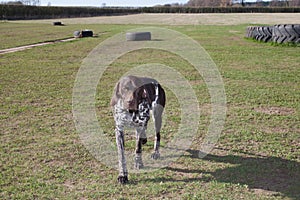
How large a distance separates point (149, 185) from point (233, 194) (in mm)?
1164

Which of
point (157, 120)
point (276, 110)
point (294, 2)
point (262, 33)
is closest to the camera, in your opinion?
point (157, 120)

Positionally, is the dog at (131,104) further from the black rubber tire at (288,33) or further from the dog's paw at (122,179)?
the black rubber tire at (288,33)

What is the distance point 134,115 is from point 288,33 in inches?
773

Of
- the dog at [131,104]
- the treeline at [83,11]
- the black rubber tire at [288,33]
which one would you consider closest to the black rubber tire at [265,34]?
the black rubber tire at [288,33]

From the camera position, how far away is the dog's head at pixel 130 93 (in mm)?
4682

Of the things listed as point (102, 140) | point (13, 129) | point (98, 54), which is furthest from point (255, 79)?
point (98, 54)

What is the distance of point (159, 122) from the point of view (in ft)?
20.0

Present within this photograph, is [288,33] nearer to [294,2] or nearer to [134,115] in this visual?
[134,115]

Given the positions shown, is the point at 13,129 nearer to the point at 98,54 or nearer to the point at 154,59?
the point at 154,59

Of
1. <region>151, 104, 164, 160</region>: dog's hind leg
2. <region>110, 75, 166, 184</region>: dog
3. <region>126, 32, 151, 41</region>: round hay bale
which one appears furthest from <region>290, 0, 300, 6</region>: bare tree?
<region>110, 75, 166, 184</region>: dog

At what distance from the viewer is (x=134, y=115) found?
4.80 metres

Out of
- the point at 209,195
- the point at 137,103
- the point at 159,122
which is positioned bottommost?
the point at 209,195

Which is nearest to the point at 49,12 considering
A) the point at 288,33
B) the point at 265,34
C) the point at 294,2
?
the point at 265,34

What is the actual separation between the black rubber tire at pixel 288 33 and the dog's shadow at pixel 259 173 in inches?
691
